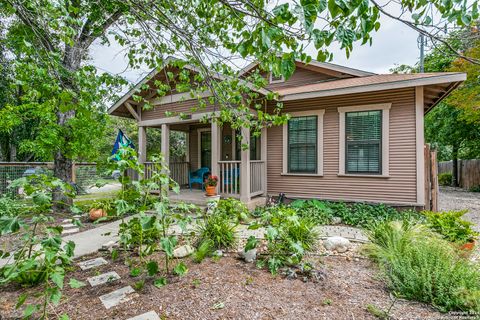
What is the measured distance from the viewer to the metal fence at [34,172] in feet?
21.4

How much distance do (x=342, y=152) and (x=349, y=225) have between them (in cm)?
185

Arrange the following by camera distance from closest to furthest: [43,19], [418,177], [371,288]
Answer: [371,288] → [43,19] → [418,177]

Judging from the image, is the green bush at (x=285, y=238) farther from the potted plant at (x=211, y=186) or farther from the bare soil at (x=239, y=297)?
the potted plant at (x=211, y=186)

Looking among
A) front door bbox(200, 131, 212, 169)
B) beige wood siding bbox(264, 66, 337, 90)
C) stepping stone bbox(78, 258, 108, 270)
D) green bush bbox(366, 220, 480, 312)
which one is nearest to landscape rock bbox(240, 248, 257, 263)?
green bush bbox(366, 220, 480, 312)

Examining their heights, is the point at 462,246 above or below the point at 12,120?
below

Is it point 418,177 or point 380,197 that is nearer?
point 418,177

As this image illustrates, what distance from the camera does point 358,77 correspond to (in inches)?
Answer: 301

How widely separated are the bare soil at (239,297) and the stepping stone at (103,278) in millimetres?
60

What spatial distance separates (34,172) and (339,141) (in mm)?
8449

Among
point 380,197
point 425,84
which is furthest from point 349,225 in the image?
point 425,84

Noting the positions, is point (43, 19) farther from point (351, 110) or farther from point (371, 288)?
point (351, 110)

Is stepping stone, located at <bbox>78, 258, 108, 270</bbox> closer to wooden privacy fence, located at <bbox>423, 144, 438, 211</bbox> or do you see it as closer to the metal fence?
the metal fence

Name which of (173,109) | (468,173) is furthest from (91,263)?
(468,173)

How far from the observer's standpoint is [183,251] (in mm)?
3387
